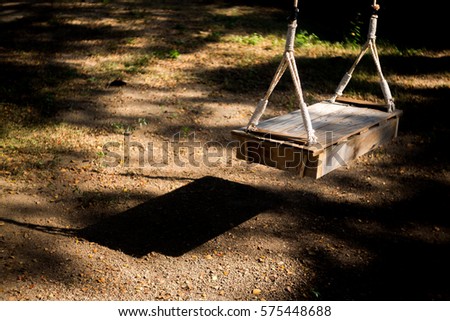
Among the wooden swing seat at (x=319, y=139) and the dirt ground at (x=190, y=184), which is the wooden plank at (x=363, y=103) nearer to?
the wooden swing seat at (x=319, y=139)

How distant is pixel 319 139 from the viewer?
4.11 metres

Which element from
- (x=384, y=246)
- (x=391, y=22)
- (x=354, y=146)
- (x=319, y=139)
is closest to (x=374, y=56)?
(x=354, y=146)

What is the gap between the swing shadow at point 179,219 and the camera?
4.90 metres

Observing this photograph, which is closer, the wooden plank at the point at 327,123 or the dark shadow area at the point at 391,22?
the wooden plank at the point at 327,123

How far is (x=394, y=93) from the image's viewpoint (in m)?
7.85

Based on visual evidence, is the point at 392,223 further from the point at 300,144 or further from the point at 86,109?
the point at 86,109

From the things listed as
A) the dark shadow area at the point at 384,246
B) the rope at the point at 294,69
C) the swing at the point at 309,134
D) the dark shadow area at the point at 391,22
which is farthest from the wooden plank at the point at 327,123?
the dark shadow area at the point at 391,22

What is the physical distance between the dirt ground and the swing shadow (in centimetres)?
2

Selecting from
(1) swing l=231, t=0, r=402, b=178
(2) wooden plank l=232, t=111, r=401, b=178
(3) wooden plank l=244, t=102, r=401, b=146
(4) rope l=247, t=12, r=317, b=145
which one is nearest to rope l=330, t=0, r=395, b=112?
(1) swing l=231, t=0, r=402, b=178

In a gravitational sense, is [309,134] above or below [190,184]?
above

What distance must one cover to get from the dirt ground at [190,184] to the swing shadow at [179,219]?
0.06 ft

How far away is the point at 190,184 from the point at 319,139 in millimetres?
2124

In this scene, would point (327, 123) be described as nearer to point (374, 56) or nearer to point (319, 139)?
point (319, 139)

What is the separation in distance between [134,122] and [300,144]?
3424 mm
